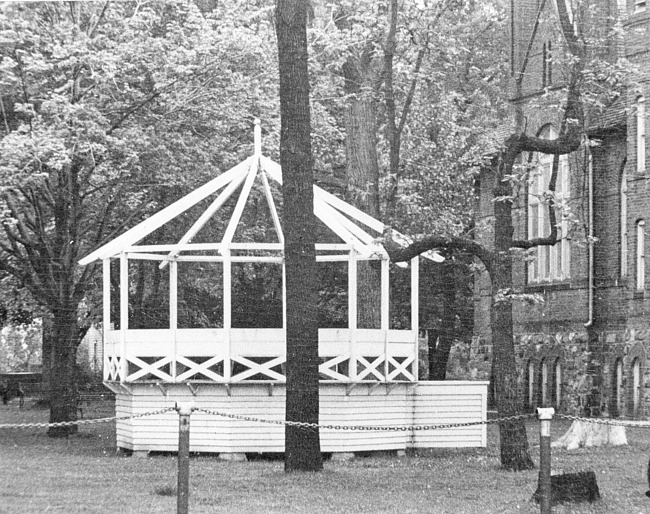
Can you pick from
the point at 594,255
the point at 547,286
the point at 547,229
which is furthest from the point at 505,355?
the point at 547,229

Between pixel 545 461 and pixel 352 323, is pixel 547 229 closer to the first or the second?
pixel 352 323

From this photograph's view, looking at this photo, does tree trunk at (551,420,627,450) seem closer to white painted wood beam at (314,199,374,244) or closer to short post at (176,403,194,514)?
white painted wood beam at (314,199,374,244)

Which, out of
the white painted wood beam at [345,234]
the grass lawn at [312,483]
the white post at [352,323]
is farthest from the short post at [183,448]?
the white painted wood beam at [345,234]

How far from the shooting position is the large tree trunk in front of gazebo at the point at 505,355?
63.3ft

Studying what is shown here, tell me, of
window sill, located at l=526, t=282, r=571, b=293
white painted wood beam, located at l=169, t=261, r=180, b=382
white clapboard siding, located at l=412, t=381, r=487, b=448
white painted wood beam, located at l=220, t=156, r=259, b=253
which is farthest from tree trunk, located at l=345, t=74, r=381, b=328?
window sill, located at l=526, t=282, r=571, b=293

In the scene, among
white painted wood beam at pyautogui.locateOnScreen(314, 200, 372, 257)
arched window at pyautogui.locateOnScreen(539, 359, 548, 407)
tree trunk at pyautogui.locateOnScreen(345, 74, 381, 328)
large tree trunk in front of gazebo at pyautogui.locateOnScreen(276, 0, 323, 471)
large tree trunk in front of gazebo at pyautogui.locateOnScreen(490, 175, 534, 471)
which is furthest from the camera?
arched window at pyautogui.locateOnScreen(539, 359, 548, 407)

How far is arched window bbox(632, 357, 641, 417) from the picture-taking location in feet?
107

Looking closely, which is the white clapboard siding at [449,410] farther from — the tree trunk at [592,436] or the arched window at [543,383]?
the arched window at [543,383]

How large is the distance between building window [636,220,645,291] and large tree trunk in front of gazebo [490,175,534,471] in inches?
572

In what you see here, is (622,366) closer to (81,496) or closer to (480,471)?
(480,471)

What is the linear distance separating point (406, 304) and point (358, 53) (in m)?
13.4

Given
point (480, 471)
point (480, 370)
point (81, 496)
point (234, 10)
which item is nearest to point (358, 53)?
point (234, 10)

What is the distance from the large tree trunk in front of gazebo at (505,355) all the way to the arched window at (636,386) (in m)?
14.1

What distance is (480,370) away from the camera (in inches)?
1741
